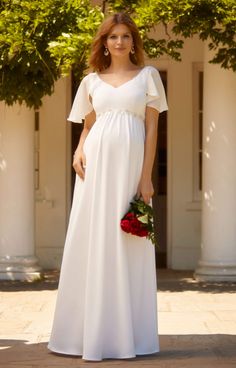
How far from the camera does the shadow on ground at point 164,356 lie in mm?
6301

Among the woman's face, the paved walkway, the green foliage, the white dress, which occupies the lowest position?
the paved walkway

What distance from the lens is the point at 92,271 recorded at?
6422mm

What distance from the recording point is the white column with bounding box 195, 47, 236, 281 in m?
12.3

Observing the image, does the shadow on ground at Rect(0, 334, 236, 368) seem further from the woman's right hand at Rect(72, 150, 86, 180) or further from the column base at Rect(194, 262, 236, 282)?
the column base at Rect(194, 262, 236, 282)

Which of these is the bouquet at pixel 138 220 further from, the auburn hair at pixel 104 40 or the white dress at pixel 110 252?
the auburn hair at pixel 104 40

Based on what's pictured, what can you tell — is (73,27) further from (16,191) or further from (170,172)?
(170,172)

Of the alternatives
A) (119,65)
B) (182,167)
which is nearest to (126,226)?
(119,65)

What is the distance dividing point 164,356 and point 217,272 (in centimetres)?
576

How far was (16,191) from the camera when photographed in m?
12.6

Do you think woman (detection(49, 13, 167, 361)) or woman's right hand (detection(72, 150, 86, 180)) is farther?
woman's right hand (detection(72, 150, 86, 180))

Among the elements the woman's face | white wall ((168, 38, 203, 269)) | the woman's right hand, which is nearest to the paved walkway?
white wall ((168, 38, 203, 269))

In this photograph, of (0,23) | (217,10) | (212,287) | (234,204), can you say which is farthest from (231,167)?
(0,23)

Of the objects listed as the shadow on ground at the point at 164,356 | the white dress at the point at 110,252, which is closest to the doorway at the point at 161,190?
the shadow on ground at the point at 164,356

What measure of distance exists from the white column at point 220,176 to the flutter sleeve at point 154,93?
5759 mm
